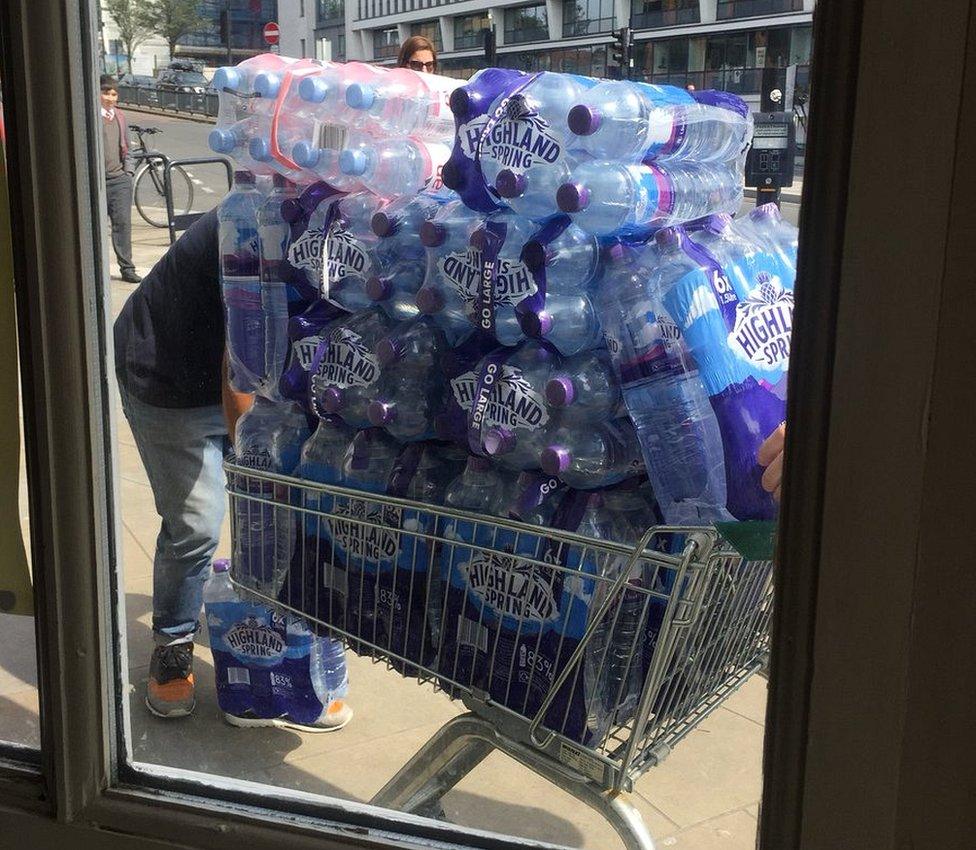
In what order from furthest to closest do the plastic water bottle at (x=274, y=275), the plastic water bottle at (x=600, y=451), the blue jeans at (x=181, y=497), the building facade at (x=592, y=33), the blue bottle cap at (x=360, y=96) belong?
the blue jeans at (x=181, y=497), the plastic water bottle at (x=274, y=275), the blue bottle cap at (x=360, y=96), the plastic water bottle at (x=600, y=451), the building facade at (x=592, y=33)

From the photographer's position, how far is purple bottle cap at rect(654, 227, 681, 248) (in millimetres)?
1763

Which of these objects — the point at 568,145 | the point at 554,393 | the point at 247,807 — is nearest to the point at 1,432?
the point at 247,807

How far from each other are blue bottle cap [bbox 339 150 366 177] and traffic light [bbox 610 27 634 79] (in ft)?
1.74

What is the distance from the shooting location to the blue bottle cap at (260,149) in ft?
7.11

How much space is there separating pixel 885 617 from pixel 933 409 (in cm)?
17

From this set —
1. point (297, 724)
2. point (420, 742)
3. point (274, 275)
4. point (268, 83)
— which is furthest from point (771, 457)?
point (297, 724)

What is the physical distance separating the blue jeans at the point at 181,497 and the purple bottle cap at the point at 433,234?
3.85 feet

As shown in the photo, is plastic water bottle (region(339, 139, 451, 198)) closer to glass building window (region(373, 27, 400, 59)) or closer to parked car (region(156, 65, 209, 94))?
glass building window (region(373, 27, 400, 59))

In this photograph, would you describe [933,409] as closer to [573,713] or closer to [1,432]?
[1,432]

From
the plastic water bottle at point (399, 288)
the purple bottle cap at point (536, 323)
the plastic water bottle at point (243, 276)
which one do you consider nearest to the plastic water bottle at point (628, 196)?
the purple bottle cap at point (536, 323)

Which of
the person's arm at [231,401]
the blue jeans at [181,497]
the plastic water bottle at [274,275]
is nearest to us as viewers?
the plastic water bottle at [274,275]

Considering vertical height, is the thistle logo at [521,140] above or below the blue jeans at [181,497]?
above

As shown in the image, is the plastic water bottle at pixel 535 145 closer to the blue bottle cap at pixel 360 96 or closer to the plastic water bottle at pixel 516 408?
the plastic water bottle at pixel 516 408

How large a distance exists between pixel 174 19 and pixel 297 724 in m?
1.83
